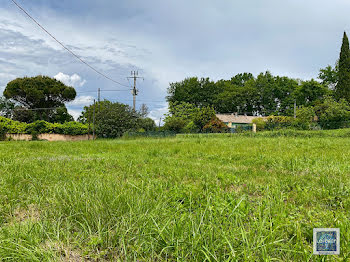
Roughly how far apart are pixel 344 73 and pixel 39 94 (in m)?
54.1

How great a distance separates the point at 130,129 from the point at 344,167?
30.6 m

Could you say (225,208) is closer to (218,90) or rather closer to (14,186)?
(14,186)

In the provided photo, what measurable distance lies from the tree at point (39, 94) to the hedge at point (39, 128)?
848 centimetres

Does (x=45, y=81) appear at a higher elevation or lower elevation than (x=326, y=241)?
higher

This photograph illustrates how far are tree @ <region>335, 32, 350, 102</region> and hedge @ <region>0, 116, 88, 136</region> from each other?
43.9m

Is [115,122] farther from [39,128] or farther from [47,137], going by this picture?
[39,128]

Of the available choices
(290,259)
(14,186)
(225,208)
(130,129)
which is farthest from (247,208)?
(130,129)

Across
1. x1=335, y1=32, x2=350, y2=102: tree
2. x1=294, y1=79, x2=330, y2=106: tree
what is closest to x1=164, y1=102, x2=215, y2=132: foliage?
x1=335, y1=32, x2=350, y2=102: tree

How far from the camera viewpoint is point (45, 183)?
116 inches

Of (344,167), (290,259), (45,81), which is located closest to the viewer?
(290,259)

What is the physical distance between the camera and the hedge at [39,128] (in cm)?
3184

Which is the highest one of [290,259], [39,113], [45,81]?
[45,81]

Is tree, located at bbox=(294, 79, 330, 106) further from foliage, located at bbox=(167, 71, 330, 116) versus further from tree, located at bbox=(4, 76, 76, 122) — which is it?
tree, located at bbox=(4, 76, 76, 122)

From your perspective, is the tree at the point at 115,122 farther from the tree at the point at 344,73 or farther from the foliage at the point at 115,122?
the tree at the point at 344,73
